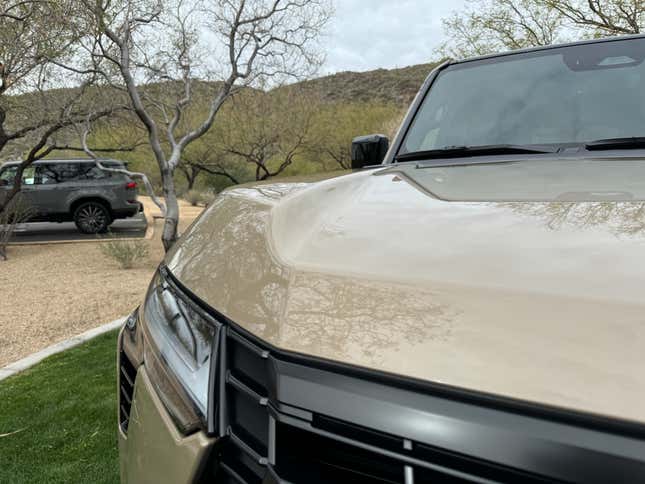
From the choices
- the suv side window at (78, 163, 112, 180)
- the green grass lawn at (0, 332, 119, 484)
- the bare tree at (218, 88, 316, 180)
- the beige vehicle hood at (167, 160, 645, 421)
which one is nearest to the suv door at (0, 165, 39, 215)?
the suv side window at (78, 163, 112, 180)

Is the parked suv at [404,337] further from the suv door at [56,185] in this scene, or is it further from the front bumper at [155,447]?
the suv door at [56,185]

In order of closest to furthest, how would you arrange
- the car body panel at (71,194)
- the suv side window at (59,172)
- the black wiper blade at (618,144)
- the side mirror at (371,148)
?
the black wiper blade at (618,144), the side mirror at (371,148), the car body panel at (71,194), the suv side window at (59,172)

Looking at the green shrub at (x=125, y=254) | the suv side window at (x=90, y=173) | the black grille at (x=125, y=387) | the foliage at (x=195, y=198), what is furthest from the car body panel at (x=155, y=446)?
the foliage at (x=195, y=198)

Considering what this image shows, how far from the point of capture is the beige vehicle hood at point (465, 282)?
0.58m

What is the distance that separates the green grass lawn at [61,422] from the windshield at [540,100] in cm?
248

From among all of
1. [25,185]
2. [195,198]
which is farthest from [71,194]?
[195,198]

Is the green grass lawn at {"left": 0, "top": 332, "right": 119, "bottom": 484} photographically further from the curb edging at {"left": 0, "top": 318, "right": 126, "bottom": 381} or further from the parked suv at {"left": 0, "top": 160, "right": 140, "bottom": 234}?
the parked suv at {"left": 0, "top": 160, "right": 140, "bottom": 234}

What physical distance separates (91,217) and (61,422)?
431 inches

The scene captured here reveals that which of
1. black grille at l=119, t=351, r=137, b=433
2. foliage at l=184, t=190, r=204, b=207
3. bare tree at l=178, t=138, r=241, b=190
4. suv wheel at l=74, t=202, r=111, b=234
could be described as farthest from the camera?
foliage at l=184, t=190, r=204, b=207

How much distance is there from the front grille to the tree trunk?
8.89 metres

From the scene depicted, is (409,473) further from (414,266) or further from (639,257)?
(639,257)

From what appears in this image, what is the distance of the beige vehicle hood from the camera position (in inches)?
22.7

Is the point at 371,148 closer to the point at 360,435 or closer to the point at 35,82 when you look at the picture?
the point at 360,435

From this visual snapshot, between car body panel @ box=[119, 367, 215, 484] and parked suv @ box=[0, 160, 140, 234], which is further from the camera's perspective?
parked suv @ box=[0, 160, 140, 234]
